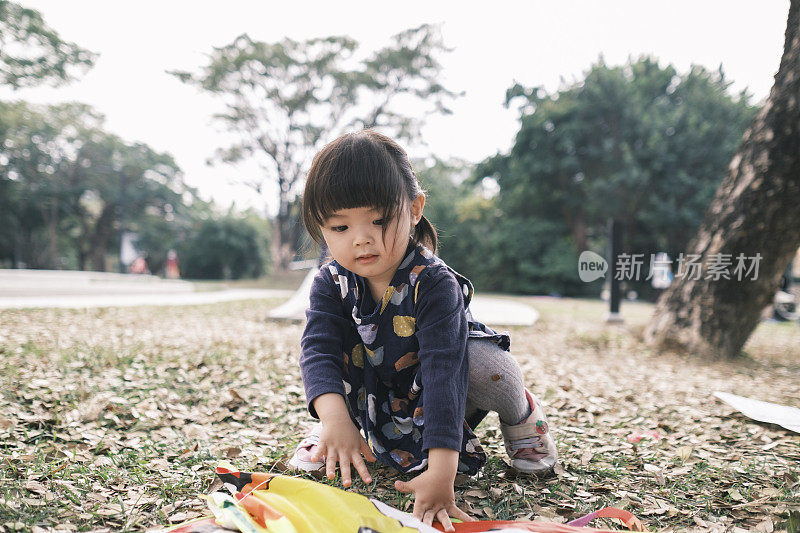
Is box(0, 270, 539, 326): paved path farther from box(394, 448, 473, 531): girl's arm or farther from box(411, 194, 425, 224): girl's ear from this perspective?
box(394, 448, 473, 531): girl's arm

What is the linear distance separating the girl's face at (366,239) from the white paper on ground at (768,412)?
1926 mm

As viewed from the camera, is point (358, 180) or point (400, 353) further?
point (400, 353)

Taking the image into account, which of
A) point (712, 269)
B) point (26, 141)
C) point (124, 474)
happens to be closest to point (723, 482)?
point (124, 474)

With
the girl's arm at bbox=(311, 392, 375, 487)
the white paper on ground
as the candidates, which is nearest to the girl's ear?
the girl's arm at bbox=(311, 392, 375, 487)

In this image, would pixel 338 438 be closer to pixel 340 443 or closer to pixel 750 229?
Result: pixel 340 443

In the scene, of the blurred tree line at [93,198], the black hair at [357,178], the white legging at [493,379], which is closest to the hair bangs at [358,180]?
the black hair at [357,178]

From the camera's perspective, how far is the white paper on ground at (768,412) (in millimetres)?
2193

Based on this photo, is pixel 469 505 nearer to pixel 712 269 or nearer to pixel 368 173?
pixel 368 173

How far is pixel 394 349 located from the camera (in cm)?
149

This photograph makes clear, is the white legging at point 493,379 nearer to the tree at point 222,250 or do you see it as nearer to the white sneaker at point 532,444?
the white sneaker at point 532,444

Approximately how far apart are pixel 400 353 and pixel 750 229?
3516 millimetres

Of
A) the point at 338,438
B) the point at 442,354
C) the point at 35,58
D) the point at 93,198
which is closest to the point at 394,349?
the point at 442,354

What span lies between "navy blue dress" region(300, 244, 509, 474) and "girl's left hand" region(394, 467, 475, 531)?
0.08 metres

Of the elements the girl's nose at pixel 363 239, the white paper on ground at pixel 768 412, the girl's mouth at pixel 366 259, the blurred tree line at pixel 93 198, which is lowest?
the white paper on ground at pixel 768 412
